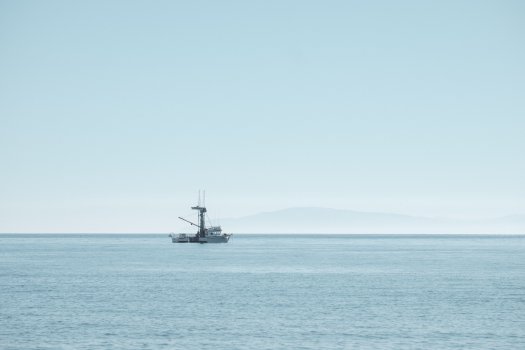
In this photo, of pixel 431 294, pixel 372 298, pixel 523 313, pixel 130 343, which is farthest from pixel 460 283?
pixel 130 343

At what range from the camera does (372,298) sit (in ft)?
252

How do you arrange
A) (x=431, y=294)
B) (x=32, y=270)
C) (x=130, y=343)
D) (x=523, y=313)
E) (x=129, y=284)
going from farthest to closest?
1. (x=32, y=270)
2. (x=129, y=284)
3. (x=431, y=294)
4. (x=523, y=313)
5. (x=130, y=343)

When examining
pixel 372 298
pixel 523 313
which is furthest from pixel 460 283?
pixel 523 313

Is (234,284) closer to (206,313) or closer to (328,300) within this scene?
(328,300)

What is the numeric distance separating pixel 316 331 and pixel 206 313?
1269 centimetres

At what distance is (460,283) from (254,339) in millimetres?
50269

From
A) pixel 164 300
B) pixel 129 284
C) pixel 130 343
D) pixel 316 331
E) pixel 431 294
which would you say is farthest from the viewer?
pixel 129 284

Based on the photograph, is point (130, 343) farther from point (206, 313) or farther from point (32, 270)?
point (32, 270)

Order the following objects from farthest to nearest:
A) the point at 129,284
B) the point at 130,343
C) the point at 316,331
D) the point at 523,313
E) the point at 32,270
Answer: the point at 32,270 → the point at 129,284 → the point at 523,313 → the point at 316,331 → the point at 130,343

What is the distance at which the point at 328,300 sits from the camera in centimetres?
7456

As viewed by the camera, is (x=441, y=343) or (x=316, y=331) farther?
(x=316, y=331)

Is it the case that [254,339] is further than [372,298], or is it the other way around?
[372,298]

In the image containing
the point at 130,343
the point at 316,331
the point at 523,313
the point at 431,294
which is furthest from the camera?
the point at 431,294

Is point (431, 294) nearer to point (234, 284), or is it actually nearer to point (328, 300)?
point (328, 300)
